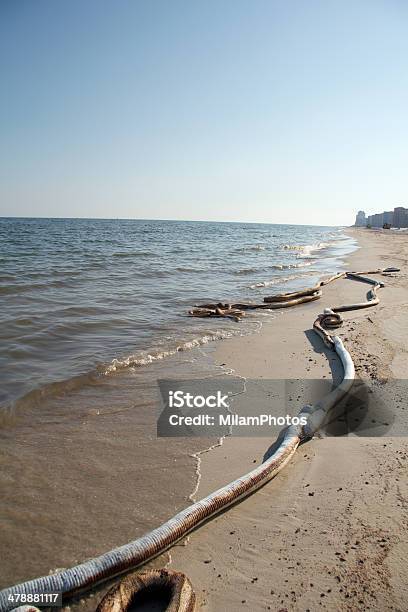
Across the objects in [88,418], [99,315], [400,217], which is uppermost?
[400,217]

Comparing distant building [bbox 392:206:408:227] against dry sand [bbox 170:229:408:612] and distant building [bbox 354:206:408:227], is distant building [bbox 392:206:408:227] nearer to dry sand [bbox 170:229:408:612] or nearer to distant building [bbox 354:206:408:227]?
distant building [bbox 354:206:408:227]

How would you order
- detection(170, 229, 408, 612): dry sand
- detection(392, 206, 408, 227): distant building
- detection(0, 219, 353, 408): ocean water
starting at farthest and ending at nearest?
detection(392, 206, 408, 227): distant building
detection(0, 219, 353, 408): ocean water
detection(170, 229, 408, 612): dry sand

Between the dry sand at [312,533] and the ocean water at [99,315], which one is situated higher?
the ocean water at [99,315]

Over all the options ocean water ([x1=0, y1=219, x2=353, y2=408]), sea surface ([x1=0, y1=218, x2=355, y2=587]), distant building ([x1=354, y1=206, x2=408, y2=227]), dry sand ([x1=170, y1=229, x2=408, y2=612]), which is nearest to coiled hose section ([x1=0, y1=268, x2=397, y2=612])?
dry sand ([x1=170, y1=229, x2=408, y2=612])

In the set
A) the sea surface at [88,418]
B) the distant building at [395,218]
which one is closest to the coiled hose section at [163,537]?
the sea surface at [88,418]

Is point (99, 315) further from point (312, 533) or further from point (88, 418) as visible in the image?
point (312, 533)

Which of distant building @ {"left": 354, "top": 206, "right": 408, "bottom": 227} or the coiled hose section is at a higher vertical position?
distant building @ {"left": 354, "top": 206, "right": 408, "bottom": 227}

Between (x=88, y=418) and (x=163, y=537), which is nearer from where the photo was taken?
(x=163, y=537)

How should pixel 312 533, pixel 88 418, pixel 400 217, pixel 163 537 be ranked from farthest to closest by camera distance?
pixel 400 217, pixel 88 418, pixel 312 533, pixel 163 537

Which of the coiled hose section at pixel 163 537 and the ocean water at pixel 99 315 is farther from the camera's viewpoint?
the ocean water at pixel 99 315

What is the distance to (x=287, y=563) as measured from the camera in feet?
7.89

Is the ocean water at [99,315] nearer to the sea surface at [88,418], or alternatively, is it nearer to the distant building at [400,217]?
the sea surface at [88,418]

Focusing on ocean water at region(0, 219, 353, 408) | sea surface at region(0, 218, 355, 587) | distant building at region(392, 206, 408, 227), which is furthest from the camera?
distant building at region(392, 206, 408, 227)

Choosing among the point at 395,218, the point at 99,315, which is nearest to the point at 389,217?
the point at 395,218
